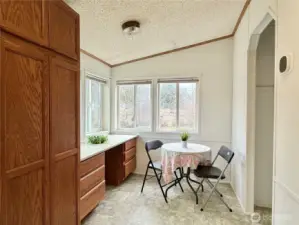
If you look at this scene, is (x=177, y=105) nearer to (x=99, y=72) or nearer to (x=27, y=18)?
(x=99, y=72)

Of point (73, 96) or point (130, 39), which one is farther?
point (130, 39)

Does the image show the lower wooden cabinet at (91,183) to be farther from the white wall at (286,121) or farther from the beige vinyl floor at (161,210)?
the white wall at (286,121)

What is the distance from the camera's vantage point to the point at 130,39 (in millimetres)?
3174

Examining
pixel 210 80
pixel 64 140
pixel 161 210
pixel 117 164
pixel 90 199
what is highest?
pixel 210 80

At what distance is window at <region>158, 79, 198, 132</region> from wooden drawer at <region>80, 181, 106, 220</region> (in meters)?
1.85

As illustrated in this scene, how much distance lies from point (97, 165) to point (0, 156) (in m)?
1.53

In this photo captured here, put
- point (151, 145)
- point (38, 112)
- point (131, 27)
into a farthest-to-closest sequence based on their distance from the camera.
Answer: point (151, 145), point (131, 27), point (38, 112)

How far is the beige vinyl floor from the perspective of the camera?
2.45 m

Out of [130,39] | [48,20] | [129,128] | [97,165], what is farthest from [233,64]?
[48,20]

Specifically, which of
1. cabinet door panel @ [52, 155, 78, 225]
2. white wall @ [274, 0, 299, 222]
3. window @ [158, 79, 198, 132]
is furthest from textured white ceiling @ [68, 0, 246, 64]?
cabinet door panel @ [52, 155, 78, 225]

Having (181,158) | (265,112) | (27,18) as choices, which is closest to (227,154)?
(181,158)

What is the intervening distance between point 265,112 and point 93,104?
2868 mm

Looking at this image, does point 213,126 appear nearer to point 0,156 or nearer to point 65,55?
point 65,55

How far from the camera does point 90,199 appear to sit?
2471 millimetres
